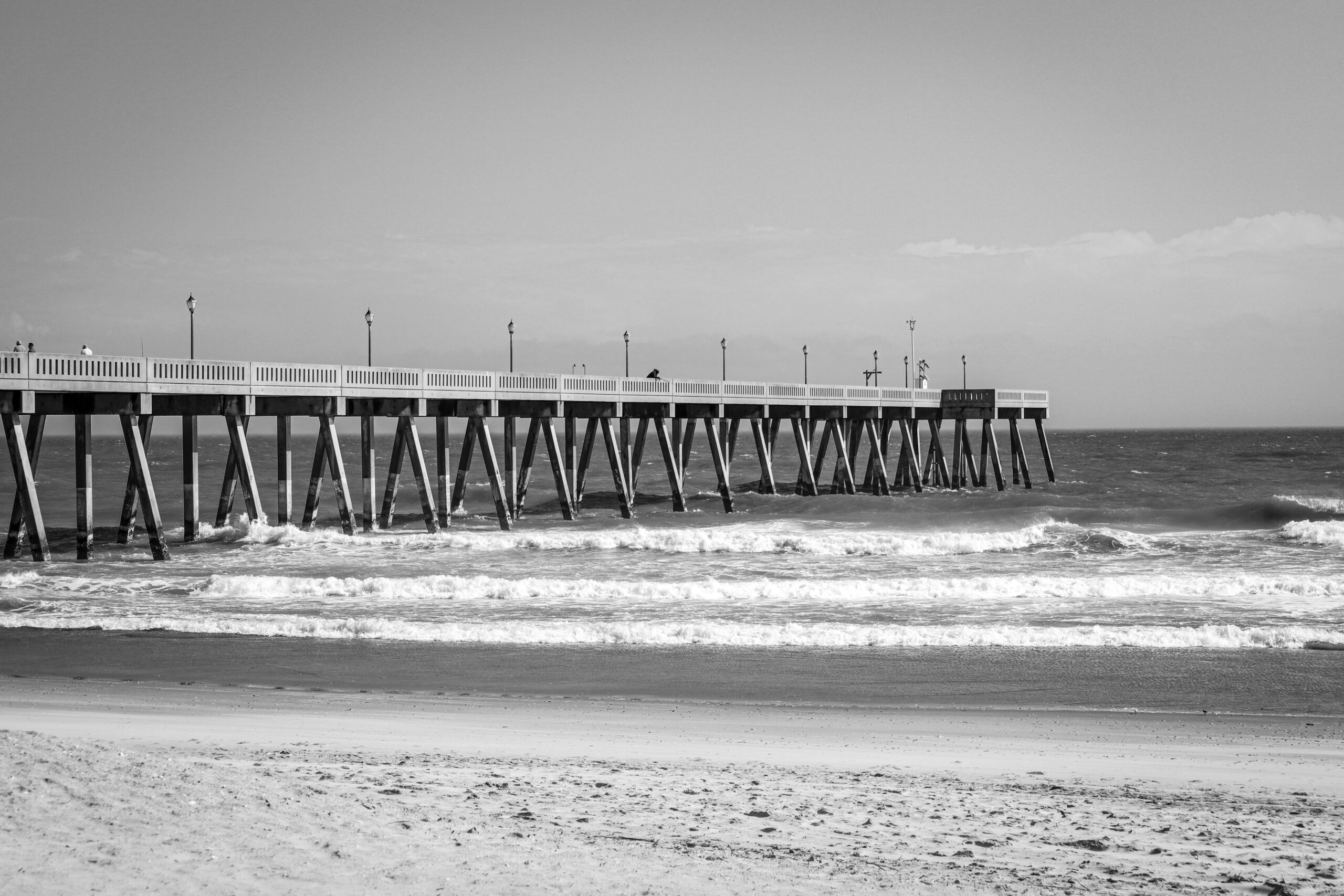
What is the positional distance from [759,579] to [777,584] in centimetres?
135

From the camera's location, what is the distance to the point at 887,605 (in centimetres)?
2130

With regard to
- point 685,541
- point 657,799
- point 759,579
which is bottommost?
point 759,579

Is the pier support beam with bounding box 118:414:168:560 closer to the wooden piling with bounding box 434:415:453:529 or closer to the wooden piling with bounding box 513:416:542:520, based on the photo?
the wooden piling with bounding box 434:415:453:529

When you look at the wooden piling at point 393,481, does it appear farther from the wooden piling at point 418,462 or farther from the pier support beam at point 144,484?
the pier support beam at point 144,484

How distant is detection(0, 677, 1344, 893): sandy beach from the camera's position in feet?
22.9

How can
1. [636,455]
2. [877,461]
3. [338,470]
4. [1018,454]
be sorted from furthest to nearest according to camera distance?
[1018,454], [877,461], [636,455], [338,470]

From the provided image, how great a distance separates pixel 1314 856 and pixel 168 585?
20815 mm

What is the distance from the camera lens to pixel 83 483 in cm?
2675

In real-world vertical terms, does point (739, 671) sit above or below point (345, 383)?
below

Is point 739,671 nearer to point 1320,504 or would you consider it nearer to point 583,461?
point 583,461

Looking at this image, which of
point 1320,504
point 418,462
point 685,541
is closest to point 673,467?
point 685,541

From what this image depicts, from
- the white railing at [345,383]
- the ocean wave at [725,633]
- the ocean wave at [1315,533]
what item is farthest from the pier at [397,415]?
the ocean wave at [1315,533]

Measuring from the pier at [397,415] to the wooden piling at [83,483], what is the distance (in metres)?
0.04

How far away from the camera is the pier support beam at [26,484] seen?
82.3ft
